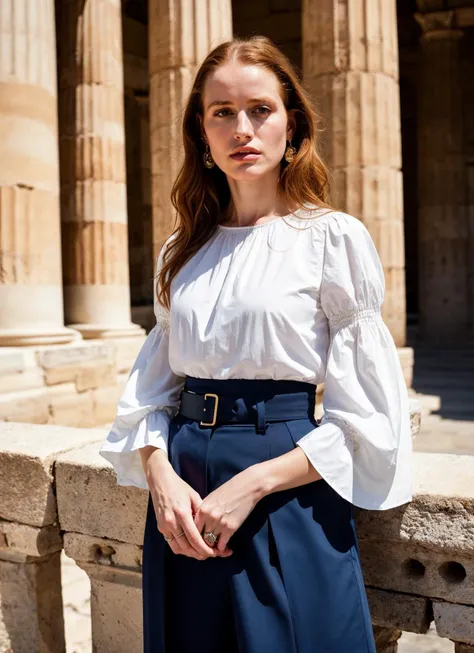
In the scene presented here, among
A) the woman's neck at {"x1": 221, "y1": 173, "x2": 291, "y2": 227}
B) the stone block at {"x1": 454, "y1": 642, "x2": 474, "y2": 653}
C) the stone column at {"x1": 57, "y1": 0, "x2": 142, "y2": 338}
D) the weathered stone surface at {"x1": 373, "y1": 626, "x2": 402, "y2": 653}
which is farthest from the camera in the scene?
the stone column at {"x1": 57, "y1": 0, "x2": 142, "y2": 338}

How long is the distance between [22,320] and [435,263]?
38.3ft

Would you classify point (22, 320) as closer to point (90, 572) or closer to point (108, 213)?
point (108, 213)

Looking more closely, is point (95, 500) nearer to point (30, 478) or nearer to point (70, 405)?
point (30, 478)

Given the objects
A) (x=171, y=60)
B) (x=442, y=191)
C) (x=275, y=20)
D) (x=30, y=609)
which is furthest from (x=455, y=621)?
(x=275, y=20)

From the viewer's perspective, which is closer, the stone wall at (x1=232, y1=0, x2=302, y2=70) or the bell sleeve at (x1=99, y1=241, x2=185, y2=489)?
the bell sleeve at (x1=99, y1=241, x2=185, y2=489)

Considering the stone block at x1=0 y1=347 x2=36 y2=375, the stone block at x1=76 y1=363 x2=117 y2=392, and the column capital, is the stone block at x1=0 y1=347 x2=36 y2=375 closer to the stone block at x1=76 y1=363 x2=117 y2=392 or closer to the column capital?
the stone block at x1=76 y1=363 x2=117 y2=392

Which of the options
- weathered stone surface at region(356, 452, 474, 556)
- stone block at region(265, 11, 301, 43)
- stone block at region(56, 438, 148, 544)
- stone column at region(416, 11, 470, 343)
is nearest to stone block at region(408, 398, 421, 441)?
weathered stone surface at region(356, 452, 474, 556)

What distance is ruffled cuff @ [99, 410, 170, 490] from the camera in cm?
202

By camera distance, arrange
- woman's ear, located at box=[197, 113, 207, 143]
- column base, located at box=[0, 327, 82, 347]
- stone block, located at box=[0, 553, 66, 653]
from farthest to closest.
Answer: column base, located at box=[0, 327, 82, 347], stone block, located at box=[0, 553, 66, 653], woman's ear, located at box=[197, 113, 207, 143]

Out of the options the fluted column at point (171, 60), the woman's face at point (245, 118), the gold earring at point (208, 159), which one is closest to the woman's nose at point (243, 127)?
the woman's face at point (245, 118)

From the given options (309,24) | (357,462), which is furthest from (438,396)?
(357,462)

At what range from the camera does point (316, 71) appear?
10625 mm

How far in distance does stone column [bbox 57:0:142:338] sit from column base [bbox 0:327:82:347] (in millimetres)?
2486

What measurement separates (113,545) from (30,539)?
407 millimetres
